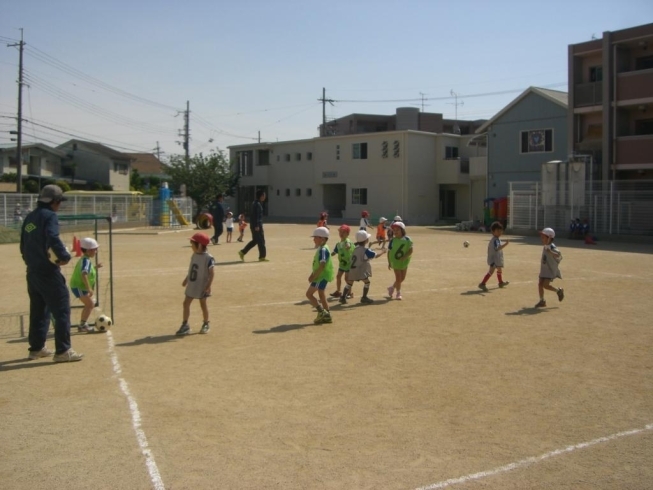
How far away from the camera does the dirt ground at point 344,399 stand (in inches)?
180

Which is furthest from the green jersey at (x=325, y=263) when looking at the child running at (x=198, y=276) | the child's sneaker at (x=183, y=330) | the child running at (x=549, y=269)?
the child running at (x=549, y=269)

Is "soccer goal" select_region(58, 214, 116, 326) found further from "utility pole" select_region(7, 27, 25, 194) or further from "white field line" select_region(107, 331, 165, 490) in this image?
"utility pole" select_region(7, 27, 25, 194)

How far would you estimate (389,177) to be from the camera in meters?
51.2

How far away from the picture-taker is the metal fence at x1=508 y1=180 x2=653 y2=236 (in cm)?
2792

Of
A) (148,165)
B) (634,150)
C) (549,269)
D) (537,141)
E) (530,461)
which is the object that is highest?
(148,165)

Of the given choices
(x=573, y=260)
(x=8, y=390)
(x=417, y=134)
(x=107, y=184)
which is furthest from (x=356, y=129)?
(x=8, y=390)

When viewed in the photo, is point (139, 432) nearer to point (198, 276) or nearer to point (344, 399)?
point (344, 399)

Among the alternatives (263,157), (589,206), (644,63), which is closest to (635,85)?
(644,63)

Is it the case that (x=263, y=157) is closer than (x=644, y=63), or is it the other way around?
(x=644, y=63)

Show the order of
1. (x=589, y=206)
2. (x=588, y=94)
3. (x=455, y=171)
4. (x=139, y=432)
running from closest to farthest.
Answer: (x=139, y=432), (x=589, y=206), (x=588, y=94), (x=455, y=171)

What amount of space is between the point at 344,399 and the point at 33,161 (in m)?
58.1

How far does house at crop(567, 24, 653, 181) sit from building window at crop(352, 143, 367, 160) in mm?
21696

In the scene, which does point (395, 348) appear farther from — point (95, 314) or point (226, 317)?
point (95, 314)

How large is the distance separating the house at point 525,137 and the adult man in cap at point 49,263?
3540 centimetres
